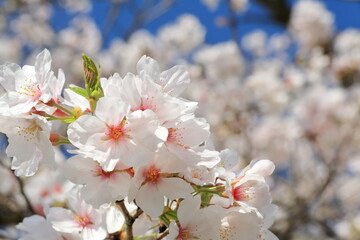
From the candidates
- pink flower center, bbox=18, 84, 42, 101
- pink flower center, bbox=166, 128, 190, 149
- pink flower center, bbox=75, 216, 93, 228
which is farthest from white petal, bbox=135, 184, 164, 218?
pink flower center, bbox=18, 84, 42, 101

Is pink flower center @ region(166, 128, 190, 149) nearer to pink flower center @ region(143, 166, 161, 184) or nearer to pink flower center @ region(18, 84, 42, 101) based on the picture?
pink flower center @ region(143, 166, 161, 184)

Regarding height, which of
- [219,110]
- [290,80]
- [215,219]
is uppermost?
[215,219]

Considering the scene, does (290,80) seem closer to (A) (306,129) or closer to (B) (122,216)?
(A) (306,129)

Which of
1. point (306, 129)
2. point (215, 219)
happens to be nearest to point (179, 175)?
point (215, 219)

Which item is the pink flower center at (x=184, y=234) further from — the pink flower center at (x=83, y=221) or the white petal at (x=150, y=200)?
the pink flower center at (x=83, y=221)

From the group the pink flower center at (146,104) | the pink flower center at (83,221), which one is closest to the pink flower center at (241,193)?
the pink flower center at (146,104)

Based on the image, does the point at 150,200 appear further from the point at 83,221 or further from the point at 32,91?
the point at 32,91

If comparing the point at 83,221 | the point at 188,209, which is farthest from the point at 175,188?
the point at 83,221
